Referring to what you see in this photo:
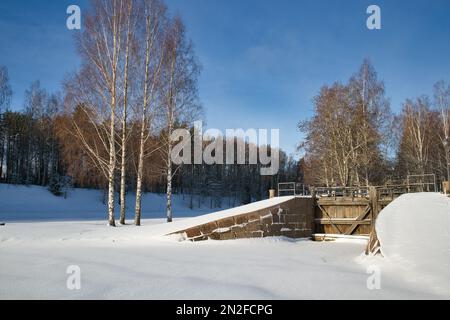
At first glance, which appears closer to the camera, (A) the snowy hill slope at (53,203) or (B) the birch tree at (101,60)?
(B) the birch tree at (101,60)

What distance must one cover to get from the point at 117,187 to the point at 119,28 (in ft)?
95.2

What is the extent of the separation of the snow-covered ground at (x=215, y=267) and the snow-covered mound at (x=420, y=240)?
0.02m

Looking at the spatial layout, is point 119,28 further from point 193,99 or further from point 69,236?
point 69,236

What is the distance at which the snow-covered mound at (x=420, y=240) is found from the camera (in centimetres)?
694

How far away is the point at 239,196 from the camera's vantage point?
67.8 meters

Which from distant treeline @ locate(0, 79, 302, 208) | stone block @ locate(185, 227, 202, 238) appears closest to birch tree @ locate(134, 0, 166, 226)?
distant treeline @ locate(0, 79, 302, 208)

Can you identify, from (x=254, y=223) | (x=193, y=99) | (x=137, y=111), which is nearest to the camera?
(x=254, y=223)

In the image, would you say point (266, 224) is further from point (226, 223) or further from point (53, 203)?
point (53, 203)

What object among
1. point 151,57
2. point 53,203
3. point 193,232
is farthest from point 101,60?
point 53,203
